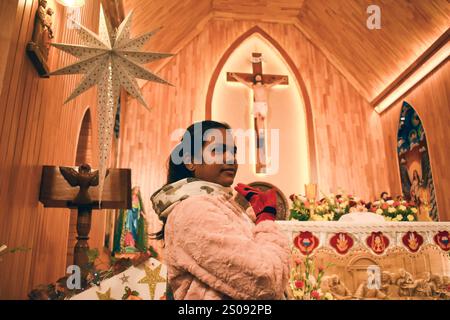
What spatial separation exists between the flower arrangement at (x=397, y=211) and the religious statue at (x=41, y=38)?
3.02 metres

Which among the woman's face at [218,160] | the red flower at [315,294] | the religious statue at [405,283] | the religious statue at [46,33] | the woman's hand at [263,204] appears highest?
the religious statue at [46,33]

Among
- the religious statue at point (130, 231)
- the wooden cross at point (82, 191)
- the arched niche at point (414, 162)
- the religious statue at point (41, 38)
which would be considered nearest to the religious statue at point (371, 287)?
the wooden cross at point (82, 191)

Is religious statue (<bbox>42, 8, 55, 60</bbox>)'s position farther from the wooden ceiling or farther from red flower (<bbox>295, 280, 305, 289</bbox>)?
the wooden ceiling

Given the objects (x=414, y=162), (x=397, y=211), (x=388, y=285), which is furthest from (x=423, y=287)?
(x=414, y=162)

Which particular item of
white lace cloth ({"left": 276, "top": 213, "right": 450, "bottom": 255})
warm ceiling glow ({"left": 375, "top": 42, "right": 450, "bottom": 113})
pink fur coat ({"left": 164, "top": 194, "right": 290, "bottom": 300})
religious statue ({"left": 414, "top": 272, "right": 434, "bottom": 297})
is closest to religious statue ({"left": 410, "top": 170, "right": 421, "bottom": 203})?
warm ceiling glow ({"left": 375, "top": 42, "right": 450, "bottom": 113})

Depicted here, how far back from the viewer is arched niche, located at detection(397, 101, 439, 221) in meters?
5.66

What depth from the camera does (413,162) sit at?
20.1ft

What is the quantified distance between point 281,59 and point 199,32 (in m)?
1.77

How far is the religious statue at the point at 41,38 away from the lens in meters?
2.08

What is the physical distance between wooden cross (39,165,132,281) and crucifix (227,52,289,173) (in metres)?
4.57

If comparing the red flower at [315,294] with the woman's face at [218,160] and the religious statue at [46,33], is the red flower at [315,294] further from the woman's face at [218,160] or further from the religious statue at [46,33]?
the religious statue at [46,33]

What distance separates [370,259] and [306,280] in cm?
58
